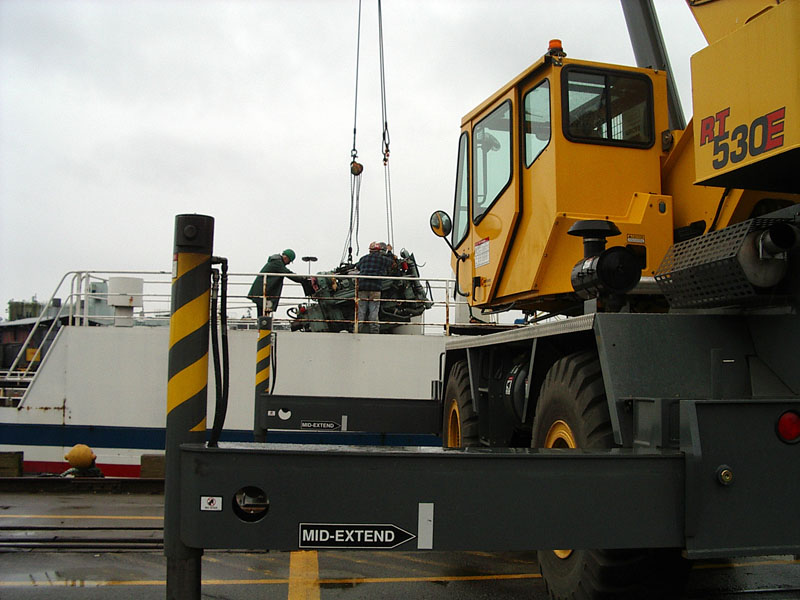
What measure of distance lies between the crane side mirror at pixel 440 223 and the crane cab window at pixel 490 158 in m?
0.25

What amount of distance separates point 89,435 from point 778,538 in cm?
1119

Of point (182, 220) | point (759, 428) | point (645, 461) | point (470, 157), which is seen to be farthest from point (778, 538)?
point (470, 157)

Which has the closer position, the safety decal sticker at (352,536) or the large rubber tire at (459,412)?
the safety decal sticker at (352,536)

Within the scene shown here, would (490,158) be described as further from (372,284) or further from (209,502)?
(372,284)

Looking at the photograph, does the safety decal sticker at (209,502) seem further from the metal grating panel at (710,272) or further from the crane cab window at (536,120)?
the crane cab window at (536,120)

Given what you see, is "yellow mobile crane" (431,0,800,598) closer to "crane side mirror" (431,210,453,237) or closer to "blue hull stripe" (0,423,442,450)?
"crane side mirror" (431,210,453,237)

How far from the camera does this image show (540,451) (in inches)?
102

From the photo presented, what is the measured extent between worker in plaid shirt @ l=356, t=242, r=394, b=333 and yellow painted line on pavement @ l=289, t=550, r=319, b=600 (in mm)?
6651

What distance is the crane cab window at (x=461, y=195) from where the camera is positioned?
248 inches

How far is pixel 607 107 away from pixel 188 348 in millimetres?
3648

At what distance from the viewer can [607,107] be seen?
16.3 feet

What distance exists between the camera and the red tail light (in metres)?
2.55

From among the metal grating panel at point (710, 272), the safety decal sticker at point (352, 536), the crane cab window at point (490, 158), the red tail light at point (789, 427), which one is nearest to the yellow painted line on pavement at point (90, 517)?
the crane cab window at point (490, 158)

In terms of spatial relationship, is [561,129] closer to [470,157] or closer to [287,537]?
[470,157]
